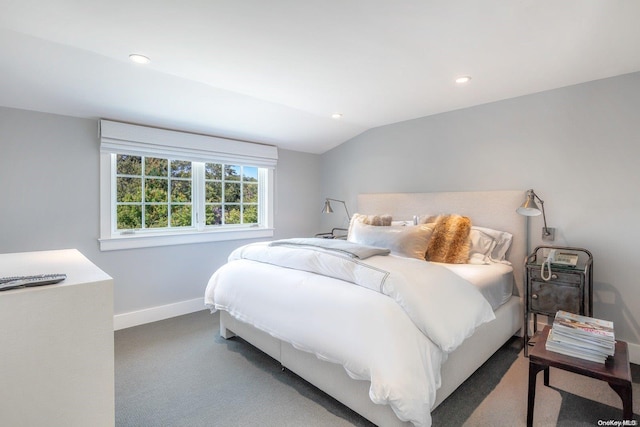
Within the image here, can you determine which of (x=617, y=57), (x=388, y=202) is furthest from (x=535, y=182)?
(x=388, y=202)

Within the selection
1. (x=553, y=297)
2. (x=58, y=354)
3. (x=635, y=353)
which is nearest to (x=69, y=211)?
(x=58, y=354)

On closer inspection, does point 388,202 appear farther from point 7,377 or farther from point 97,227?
point 7,377

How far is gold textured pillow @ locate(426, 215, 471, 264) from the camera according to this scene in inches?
112

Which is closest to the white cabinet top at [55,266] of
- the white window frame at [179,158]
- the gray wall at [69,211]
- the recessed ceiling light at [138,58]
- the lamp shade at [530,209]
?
the gray wall at [69,211]

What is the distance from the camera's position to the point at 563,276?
2.43 metres

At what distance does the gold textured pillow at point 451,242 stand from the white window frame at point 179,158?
217cm

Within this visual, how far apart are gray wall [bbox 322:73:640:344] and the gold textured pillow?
0.58 m

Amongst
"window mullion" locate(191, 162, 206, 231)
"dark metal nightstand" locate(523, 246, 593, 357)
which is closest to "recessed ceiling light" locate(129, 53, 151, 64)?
"window mullion" locate(191, 162, 206, 231)

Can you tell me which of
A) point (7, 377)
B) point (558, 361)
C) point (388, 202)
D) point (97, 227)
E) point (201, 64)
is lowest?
point (558, 361)

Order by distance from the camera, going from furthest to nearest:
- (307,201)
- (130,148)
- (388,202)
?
(307,201) < (388,202) < (130,148)

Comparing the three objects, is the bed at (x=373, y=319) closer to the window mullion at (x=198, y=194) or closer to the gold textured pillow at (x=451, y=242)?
the gold textured pillow at (x=451, y=242)

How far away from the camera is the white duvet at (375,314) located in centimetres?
144

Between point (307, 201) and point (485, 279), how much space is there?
2810 millimetres

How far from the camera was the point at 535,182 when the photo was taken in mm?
2869
